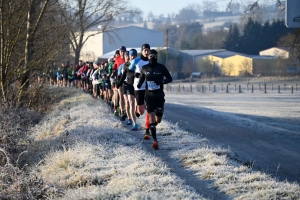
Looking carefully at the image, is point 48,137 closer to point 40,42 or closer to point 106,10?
point 40,42

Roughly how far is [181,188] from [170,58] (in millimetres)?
91913

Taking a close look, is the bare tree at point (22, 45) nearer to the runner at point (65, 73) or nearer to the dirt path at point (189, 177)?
the dirt path at point (189, 177)

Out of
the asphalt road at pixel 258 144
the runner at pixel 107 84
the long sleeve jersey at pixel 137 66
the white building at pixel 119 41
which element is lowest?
the asphalt road at pixel 258 144

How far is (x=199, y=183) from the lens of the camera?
10.0 metres

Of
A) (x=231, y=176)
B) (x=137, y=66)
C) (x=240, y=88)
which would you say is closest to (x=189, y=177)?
(x=231, y=176)

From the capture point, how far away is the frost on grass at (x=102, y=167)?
908 cm

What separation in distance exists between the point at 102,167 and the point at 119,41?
4101 inches

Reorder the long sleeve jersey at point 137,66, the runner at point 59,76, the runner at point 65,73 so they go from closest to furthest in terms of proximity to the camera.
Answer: the long sleeve jersey at point 137,66
the runner at point 65,73
the runner at point 59,76

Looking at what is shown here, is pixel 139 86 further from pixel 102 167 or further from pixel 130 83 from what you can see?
pixel 102 167

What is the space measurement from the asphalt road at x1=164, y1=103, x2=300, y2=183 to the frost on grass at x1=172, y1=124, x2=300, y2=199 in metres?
1.14

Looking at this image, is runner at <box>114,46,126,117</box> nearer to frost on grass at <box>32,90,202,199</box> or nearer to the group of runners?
the group of runners

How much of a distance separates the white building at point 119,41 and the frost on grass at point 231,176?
81418 mm

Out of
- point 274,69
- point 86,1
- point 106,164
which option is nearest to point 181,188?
point 106,164

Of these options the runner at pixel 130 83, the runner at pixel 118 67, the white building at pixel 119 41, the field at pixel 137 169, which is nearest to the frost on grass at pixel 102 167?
the field at pixel 137 169
